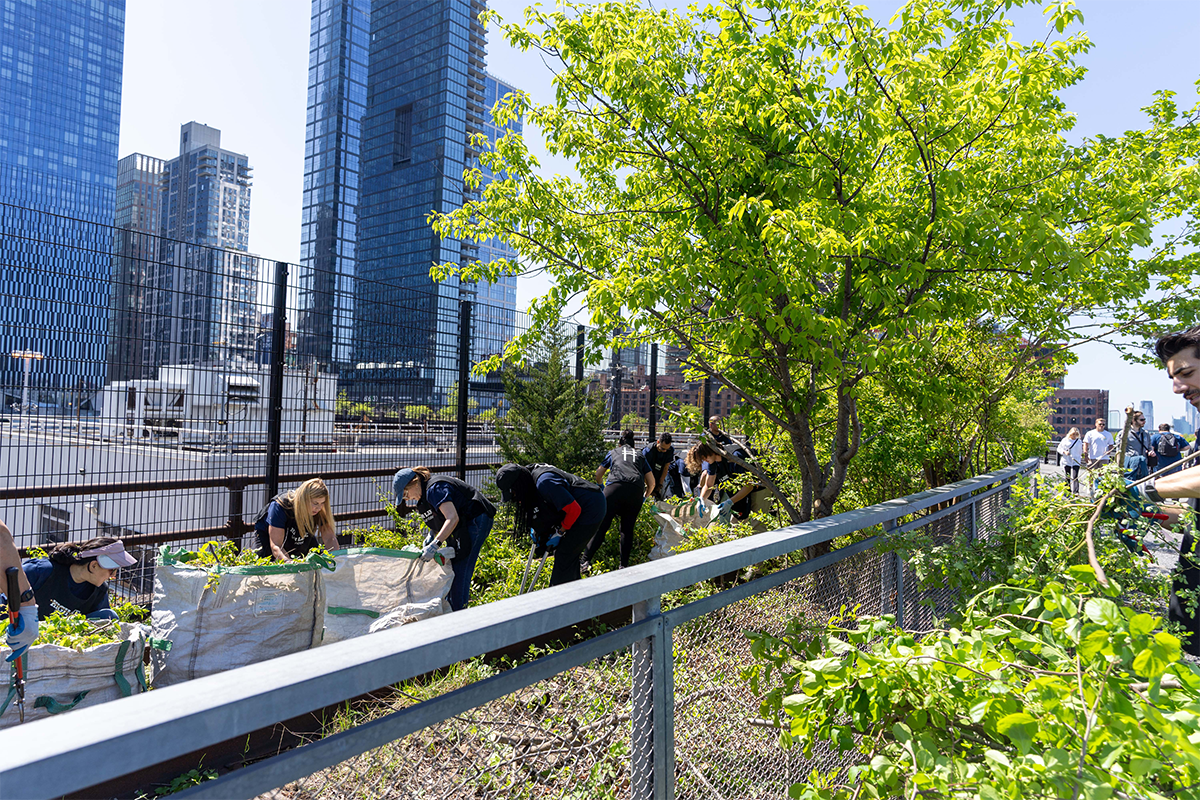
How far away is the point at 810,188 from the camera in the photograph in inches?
151

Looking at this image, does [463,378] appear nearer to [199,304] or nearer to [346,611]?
[199,304]

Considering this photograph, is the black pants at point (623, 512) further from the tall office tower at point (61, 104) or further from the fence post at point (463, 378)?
the tall office tower at point (61, 104)

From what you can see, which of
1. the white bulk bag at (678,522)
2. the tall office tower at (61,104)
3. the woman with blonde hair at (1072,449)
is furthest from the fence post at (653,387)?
the tall office tower at (61,104)

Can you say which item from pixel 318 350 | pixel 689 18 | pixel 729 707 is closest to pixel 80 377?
pixel 318 350

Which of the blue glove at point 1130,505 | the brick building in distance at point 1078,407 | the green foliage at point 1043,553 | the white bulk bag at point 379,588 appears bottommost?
the white bulk bag at point 379,588

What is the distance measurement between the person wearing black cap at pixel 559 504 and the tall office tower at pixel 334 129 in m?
121

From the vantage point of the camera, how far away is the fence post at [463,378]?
27.8 feet

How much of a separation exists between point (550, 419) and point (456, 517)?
3343 millimetres

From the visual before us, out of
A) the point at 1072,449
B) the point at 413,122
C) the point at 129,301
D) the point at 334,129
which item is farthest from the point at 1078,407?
the point at 129,301

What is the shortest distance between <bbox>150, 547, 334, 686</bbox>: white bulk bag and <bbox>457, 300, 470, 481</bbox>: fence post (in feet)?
13.2

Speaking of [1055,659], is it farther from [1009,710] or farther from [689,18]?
[689,18]

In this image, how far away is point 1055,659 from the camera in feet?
4.28

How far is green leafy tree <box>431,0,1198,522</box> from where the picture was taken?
366 cm

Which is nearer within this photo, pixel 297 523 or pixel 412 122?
pixel 297 523
